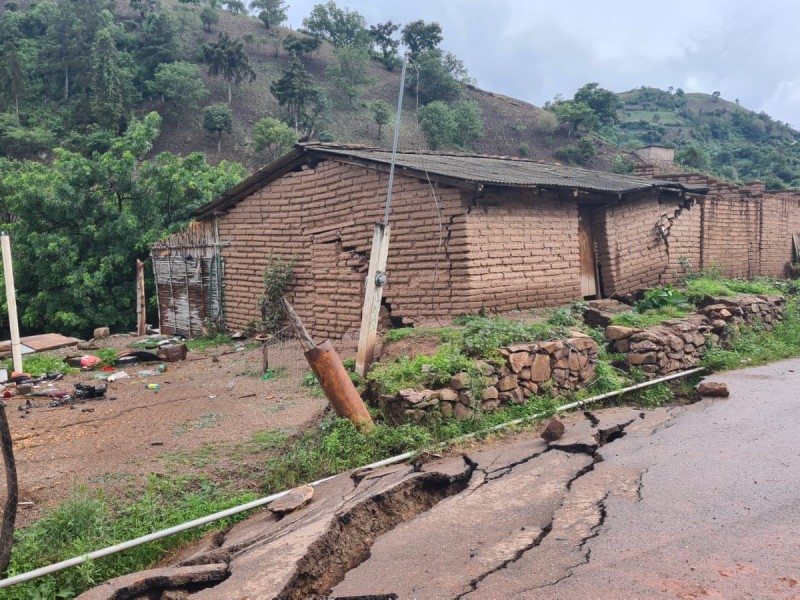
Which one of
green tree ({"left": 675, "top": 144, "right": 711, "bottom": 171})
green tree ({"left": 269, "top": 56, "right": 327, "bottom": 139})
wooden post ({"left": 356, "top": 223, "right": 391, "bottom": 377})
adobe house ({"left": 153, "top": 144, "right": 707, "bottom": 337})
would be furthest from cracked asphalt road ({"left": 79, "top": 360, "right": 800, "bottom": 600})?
green tree ({"left": 269, "top": 56, "right": 327, "bottom": 139})

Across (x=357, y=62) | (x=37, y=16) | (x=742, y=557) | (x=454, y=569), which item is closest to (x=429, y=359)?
(x=454, y=569)

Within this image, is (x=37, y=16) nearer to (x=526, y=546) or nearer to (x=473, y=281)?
(x=473, y=281)

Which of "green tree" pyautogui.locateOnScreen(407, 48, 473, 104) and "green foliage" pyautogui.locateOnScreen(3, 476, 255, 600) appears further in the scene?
"green tree" pyautogui.locateOnScreen(407, 48, 473, 104)

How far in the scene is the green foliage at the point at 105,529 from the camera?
360 cm

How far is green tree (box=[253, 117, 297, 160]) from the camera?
115ft

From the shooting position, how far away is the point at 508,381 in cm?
627

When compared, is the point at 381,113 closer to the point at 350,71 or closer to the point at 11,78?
the point at 350,71

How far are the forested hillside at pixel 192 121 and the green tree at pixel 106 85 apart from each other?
117 mm

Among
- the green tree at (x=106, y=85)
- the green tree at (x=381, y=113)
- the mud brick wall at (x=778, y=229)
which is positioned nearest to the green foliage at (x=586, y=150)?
the green tree at (x=381, y=113)

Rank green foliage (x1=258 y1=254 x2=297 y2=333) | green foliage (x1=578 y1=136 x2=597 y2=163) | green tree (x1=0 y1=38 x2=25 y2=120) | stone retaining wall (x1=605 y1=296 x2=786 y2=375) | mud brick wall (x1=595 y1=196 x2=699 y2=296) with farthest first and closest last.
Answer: green tree (x1=0 y1=38 x2=25 y2=120) → green foliage (x1=578 y1=136 x2=597 y2=163) → green foliage (x1=258 y1=254 x2=297 y2=333) → mud brick wall (x1=595 y1=196 x2=699 y2=296) → stone retaining wall (x1=605 y1=296 x2=786 y2=375)

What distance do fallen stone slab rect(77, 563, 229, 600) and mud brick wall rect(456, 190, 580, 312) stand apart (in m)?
5.50

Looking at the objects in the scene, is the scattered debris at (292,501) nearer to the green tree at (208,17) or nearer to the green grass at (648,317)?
the green grass at (648,317)

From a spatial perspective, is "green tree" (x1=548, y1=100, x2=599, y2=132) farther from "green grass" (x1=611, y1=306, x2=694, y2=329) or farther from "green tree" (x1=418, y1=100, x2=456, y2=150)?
"green grass" (x1=611, y1=306, x2=694, y2=329)

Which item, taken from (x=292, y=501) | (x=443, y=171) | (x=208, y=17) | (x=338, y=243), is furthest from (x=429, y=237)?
(x=208, y=17)
